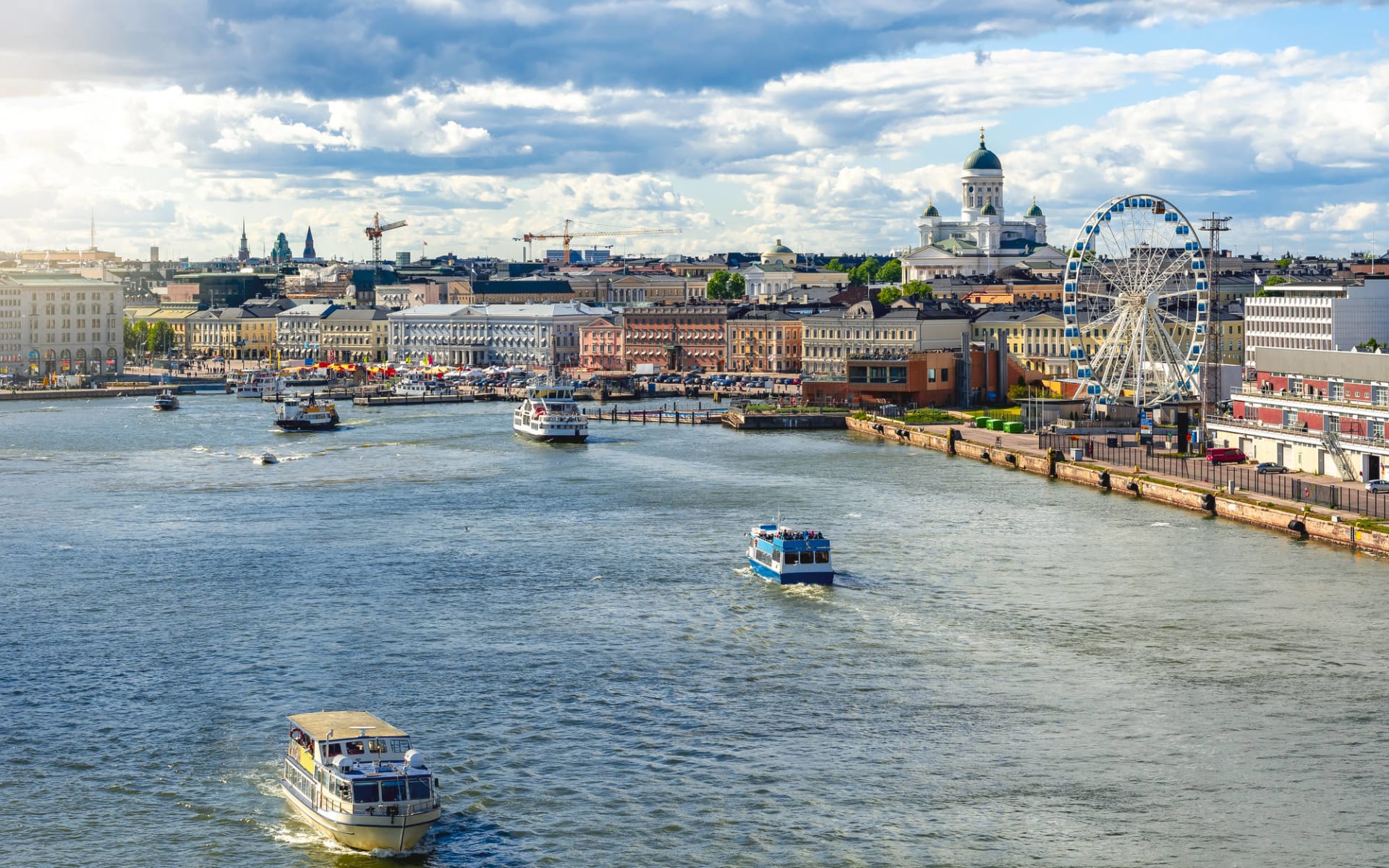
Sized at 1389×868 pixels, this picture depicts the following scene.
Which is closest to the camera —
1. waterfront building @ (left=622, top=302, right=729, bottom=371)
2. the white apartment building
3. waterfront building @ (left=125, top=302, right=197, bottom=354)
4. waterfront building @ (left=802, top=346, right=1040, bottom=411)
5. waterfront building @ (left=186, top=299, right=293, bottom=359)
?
the white apartment building

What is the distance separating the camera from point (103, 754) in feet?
86.8

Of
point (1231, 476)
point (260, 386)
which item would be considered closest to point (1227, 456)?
point (1231, 476)

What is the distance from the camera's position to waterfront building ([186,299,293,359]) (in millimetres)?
165000

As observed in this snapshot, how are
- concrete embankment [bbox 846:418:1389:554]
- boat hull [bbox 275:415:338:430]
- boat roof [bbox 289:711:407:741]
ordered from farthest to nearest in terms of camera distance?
boat hull [bbox 275:415:338:430], concrete embankment [bbox 846:418:1389:554], boat roof [bbox 289:711:407:741]

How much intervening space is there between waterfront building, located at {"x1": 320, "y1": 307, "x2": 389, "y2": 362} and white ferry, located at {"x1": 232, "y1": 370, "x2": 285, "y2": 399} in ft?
106

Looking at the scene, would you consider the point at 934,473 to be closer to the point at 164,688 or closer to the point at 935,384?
the point at 935,384

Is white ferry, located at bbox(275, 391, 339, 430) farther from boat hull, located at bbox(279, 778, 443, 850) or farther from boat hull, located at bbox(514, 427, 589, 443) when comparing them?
boat hull, located at bbox(279, 778, 443, 850)

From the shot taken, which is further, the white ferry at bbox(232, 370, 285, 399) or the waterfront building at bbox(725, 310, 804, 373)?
the waterfront building at bbox(725, 310, 804, 373)

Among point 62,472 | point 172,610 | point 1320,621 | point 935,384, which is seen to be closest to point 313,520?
point 172,610

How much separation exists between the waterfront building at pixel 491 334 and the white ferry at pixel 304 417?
2030 inches

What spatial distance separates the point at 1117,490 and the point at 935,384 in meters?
36.9

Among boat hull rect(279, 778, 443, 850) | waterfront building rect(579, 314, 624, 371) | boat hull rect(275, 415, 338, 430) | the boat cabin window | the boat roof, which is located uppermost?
waterfront building rect(579, 314, 624, 371)

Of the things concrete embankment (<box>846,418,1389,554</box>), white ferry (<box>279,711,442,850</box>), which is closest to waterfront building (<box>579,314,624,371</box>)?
concrete embankment (<box>846,418,1389,554</box>)

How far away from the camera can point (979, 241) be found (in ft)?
627
